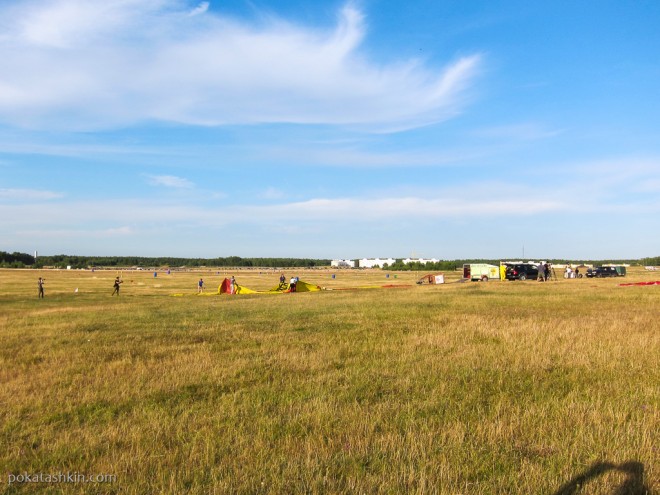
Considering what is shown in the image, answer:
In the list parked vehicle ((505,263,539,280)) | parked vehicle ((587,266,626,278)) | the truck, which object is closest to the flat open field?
parked vehicle ((505,263,539,280))

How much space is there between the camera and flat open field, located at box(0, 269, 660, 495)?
552 cm

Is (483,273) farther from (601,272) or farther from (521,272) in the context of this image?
(601,272)

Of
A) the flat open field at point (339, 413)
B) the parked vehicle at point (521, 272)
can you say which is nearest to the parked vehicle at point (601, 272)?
the parked vehicle at point (521, 272)

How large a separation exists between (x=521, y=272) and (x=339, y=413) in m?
63.0

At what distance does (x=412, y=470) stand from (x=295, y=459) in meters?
1.39

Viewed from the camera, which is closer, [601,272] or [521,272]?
[521,272]

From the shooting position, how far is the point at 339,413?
768 centimetres

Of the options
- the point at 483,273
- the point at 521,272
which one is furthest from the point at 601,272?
the point at 483,273

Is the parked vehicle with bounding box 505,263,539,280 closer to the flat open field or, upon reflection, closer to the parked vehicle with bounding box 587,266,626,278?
the parked vehicle with bounding box 587,266,626,278

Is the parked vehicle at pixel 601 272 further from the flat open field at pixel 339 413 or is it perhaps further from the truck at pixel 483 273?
the flat open field at pixel 339 413

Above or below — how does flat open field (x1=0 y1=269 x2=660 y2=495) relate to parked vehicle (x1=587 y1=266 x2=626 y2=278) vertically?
below

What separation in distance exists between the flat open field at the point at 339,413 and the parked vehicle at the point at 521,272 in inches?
2009

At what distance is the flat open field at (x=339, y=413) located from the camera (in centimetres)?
552

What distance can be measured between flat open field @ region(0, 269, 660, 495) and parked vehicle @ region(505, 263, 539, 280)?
167 feet
